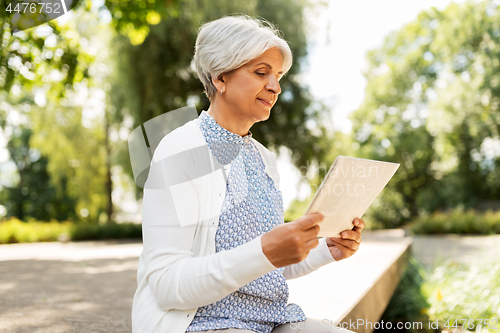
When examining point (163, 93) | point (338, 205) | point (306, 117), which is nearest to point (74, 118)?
point (163, 93)

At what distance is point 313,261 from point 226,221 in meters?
0.54

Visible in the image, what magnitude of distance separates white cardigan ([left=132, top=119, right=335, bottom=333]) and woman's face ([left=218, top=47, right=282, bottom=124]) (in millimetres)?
229

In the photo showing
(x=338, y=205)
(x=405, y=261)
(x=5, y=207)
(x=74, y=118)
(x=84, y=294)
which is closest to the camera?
(x=338, y=205)

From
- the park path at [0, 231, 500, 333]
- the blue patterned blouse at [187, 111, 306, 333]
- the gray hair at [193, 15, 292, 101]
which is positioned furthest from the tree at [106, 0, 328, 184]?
the blue patterned blouse at [187, 111, 306, 333]

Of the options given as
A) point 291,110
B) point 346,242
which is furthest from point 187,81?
point 346,242

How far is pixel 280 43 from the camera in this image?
1.45m

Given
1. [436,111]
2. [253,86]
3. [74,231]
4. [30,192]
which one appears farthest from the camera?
[30,192]

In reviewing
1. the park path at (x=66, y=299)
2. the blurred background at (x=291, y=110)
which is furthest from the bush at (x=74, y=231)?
the park path at (x=66, y=299)

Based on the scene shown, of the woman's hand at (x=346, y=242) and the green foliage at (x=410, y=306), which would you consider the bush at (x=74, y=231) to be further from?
the woman's hand at (x=346, y=242)

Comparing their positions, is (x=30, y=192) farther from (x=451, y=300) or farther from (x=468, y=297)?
(x=468, y=297)

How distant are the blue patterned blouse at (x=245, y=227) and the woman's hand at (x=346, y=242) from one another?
0.26m

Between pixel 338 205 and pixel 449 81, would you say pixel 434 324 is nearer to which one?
pixel 338 205

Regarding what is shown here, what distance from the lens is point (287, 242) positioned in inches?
40.1

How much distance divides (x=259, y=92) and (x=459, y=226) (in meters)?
13.6
